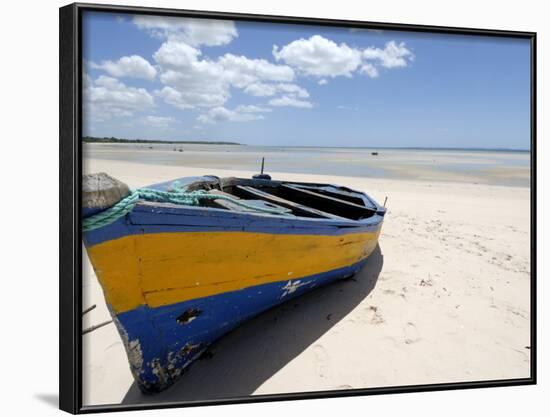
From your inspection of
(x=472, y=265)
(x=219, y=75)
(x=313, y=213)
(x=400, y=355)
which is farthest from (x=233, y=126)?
(x=472, y=265)

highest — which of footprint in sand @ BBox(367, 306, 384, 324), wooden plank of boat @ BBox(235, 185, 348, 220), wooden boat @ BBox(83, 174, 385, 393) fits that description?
wooden plank of boat @ BBox(235, 185, 348, 220)

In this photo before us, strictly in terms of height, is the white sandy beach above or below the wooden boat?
below

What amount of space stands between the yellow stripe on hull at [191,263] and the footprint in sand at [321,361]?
0.42 m

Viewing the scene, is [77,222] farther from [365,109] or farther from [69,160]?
[365,109]

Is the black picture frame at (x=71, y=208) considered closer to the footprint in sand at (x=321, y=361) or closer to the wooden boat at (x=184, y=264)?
the wooden boat at (x=184, y=264)

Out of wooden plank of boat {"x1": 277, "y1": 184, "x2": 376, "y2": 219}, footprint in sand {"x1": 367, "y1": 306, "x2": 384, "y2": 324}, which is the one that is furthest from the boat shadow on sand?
wooden plank of boat {"x1": 277, "y1": 184, "x2": 376, "y2": 219}

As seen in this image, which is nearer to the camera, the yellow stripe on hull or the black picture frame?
the yellow stripe on hull

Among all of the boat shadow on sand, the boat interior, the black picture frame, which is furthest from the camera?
the boat interior

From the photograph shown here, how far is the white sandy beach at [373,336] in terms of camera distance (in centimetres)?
203

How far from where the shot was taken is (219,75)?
2408mm

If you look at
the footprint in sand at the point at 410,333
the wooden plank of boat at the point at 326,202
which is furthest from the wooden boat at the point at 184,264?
the wooden plank of boat at the point at 326,202

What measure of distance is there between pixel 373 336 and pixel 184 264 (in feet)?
4.23

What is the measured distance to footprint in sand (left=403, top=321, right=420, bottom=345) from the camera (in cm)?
246

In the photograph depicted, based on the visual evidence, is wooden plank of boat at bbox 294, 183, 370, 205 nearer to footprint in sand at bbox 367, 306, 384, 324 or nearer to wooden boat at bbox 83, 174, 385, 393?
footprint in sand at bbox 367, 306, 384, 324
